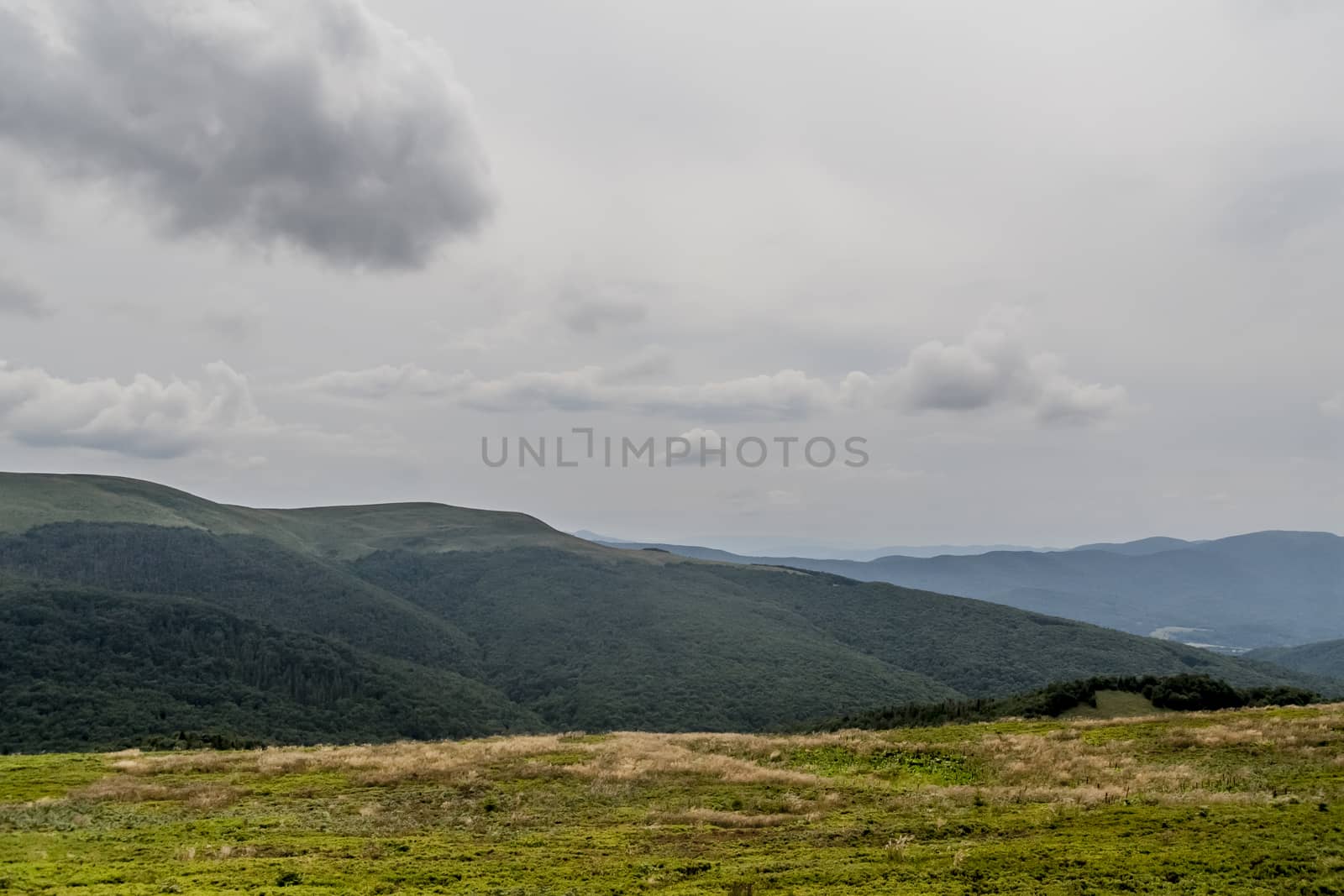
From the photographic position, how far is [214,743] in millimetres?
60719

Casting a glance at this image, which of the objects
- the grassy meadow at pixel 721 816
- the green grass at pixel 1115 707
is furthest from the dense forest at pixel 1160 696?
the grassy meadow at pixel 721 816

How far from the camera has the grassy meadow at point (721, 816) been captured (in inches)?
717

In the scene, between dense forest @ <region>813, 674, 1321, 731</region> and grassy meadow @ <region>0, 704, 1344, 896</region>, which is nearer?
grassy meadow @ <region>0, 704, 1344, 896</region>

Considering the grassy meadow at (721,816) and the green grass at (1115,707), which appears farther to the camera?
the green grass at (1115,707)

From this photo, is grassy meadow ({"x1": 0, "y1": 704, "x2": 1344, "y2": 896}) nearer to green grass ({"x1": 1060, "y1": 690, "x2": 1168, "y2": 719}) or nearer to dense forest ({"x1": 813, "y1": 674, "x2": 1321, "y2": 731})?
dense forest ({"x1": 813, "y1": 674, "x2": 1321, "y2": 731})

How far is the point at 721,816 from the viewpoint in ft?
85.6

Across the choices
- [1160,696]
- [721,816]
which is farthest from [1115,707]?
[721,816]

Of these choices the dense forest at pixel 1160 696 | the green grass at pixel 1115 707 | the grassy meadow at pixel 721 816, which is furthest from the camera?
the green grass at pixel 1115 707

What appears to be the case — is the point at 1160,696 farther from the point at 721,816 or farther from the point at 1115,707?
the point at 721,816

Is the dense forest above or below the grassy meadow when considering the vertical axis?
below

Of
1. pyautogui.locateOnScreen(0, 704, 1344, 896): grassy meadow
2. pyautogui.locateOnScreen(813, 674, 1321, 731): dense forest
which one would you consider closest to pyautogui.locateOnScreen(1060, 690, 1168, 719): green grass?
pyautogui.locateOnScreen(813, 674, 1321, 731): dense forest

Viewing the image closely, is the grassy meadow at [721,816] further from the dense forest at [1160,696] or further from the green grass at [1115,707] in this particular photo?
the green grass at [1115,707]

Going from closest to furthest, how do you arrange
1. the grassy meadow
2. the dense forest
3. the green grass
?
the grassy meadow < the dense forest < the green grass

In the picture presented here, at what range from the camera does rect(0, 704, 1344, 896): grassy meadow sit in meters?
18.2
